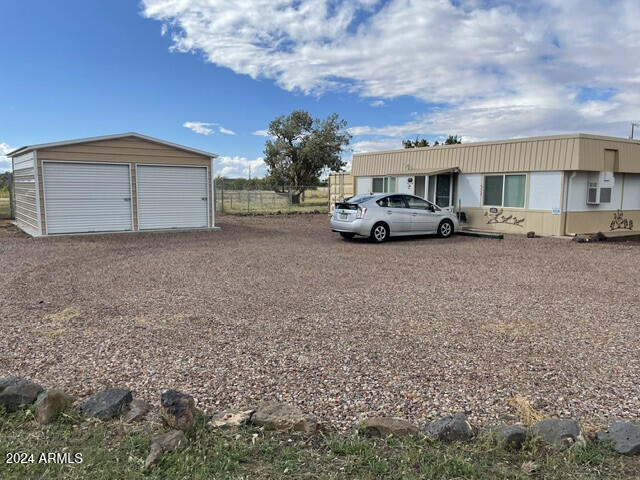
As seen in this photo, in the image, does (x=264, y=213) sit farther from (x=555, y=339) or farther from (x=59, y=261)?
(x=555, y=339)

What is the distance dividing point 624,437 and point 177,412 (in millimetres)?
2757

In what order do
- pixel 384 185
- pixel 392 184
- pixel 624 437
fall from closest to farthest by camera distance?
1. pixel 624 437
2. pixel 392 184
3. pixel 384 185

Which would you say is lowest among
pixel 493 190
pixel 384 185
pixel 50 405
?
pixel 50 405

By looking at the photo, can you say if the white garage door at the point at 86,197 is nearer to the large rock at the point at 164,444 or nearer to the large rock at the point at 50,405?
the large rock at the point at 50,405

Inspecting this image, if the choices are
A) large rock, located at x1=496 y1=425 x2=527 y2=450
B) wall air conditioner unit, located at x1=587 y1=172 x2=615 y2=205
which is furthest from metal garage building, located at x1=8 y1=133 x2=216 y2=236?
large rock, located at x1=496 y1=425 x2=527 y2=450

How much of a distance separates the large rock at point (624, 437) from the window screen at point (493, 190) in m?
14.5

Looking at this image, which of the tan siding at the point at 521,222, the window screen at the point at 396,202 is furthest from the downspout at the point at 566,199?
the window screen at the point at 396,202

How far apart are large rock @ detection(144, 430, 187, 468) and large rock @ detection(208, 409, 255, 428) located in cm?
26

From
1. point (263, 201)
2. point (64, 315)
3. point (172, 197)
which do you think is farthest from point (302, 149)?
point (64, 315)

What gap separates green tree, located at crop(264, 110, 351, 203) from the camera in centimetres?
4262

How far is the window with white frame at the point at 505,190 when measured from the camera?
16.2 meters

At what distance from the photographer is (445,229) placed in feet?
49.5

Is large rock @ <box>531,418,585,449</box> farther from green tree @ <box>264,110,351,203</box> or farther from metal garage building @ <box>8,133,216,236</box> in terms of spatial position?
green tree @ <box>264,110,351,203</box>

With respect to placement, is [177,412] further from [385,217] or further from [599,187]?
[599,187]
